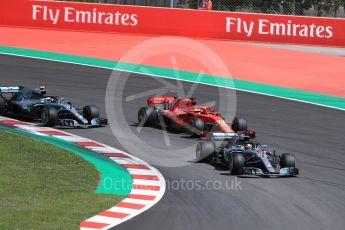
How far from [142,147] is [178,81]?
472 inches

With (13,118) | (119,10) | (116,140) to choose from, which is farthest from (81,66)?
(116,140)

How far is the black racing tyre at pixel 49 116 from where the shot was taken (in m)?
23.2

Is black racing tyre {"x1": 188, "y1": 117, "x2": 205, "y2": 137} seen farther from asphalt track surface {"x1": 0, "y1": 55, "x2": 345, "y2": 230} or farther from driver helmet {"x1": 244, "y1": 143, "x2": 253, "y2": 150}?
driver helmet {"x1": 244, "y1": 143, "x2": 253, "y2": 150}

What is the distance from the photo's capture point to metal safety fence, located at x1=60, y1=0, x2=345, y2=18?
44.2 m

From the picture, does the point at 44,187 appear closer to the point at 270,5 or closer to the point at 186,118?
the point at 186,118

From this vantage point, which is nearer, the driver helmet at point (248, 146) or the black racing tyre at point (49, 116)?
the driver helmet at point (248, 146)

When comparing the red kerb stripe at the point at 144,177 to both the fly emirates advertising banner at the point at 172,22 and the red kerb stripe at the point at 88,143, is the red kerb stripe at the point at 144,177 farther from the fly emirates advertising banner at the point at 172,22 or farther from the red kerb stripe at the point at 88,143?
the fly emirates advertising banner at the point at 172,22

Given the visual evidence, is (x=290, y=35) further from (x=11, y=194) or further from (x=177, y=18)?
(x=11, y=194)

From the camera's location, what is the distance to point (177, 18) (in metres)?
43.2

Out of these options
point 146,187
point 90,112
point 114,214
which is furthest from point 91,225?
point 90,112

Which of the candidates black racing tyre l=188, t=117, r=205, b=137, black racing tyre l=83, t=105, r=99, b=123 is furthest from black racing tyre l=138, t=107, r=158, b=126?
black racing tyre l=188, t=117, r=205, b=137

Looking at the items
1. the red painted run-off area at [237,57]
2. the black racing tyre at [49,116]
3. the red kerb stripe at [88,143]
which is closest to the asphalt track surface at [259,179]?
the red kerb stripe at [88,143]

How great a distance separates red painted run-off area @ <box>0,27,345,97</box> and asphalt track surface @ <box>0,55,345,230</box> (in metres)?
4.23

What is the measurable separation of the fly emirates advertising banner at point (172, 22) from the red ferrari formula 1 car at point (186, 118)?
60.2 feet
